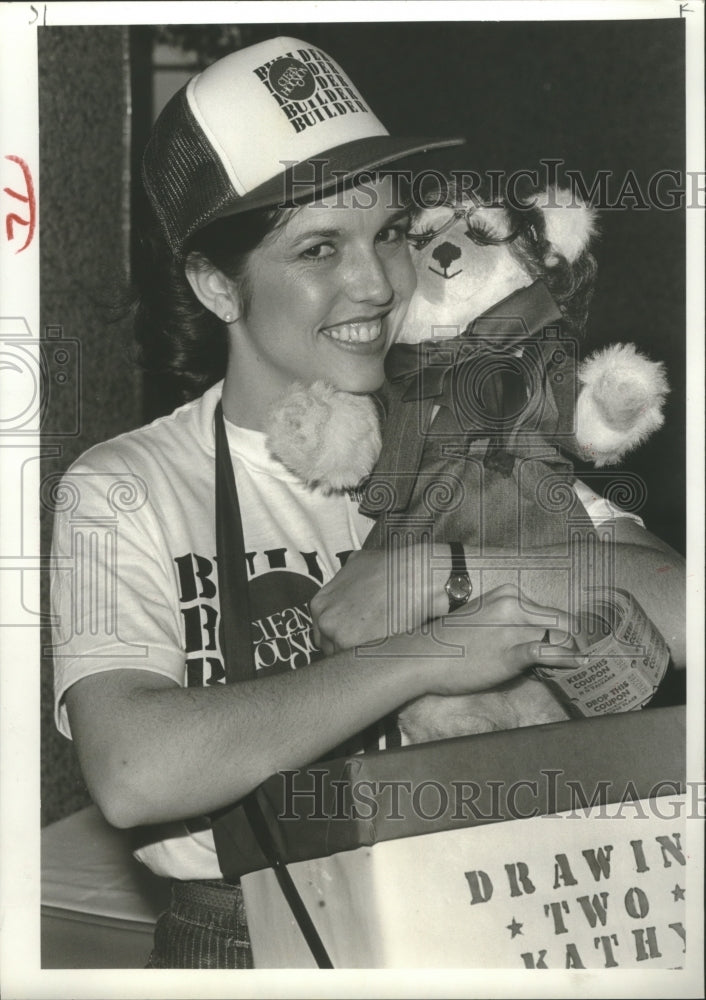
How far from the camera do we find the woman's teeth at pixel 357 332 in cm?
152

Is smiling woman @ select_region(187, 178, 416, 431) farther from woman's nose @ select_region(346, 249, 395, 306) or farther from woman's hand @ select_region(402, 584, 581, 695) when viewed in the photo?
woman's hand @ select_region(402, 584, 581, 695)

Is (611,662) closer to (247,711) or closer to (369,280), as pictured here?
(247,711)

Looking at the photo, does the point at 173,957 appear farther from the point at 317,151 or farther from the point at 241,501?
the point at 317,151

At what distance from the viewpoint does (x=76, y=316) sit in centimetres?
163

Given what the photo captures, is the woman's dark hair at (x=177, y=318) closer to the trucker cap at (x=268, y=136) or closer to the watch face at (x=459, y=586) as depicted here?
the trucker cap at (x=268, y=136)

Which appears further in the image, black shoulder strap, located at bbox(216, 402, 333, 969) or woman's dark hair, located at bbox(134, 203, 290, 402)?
→ woman's dark hair, located at bbox(134, 203, 290, 402)

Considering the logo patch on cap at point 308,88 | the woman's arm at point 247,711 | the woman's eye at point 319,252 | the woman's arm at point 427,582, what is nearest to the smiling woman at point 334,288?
the woman's eye at point 319,252

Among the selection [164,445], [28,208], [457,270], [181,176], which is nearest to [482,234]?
[457,270]

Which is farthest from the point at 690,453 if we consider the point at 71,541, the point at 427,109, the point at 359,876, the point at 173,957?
the point at 173,957

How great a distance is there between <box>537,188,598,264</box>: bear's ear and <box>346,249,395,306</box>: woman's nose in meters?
0.22

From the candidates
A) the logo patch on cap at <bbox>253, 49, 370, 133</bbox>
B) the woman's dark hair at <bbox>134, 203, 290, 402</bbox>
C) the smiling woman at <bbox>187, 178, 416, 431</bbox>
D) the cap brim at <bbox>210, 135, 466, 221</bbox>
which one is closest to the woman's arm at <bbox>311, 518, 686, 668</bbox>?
the smiling woman at <bbox>187, 178, 416, 431</bbox>

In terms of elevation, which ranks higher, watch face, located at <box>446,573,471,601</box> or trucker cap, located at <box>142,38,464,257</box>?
trucker cap, located at <box>142,38,464,257</box>

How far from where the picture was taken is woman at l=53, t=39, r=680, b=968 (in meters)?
1.46

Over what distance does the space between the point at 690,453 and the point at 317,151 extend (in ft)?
2.15
